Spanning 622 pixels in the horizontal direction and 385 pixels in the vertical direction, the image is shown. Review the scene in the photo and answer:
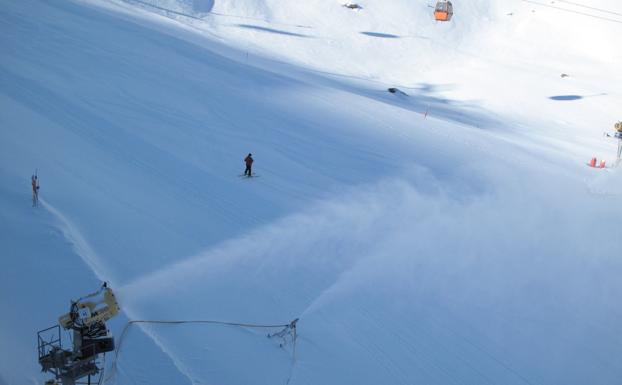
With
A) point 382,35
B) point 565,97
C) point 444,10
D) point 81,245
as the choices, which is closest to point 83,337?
point 81,245

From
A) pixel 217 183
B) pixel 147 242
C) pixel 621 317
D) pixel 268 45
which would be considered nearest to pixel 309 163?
pixel 217 183

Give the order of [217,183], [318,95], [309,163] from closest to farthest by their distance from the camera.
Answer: [217,183], [309,163], [318,95]

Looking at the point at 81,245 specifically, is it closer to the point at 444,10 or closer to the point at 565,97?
the point at 444,10

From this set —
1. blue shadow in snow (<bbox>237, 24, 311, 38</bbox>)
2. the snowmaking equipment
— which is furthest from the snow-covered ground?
blue shadow in snow (<bbox>237, 24, 311, 38</bbox>)

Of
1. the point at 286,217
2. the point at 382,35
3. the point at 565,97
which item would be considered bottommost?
the point at 286,217

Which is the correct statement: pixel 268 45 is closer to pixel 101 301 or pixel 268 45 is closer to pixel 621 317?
pixel 621 317

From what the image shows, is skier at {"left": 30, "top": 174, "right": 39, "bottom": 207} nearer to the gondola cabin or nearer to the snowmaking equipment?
the snowmaking equipment

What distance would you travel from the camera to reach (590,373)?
10.6 metres

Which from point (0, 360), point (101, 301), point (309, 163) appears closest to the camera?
point (101, 301)

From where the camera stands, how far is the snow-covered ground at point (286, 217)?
996cm

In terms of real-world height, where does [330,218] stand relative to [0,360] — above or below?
above

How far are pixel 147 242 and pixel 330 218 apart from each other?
5.19 m

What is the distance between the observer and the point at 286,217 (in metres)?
14.9

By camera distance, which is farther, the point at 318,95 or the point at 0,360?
the point at 318,95
